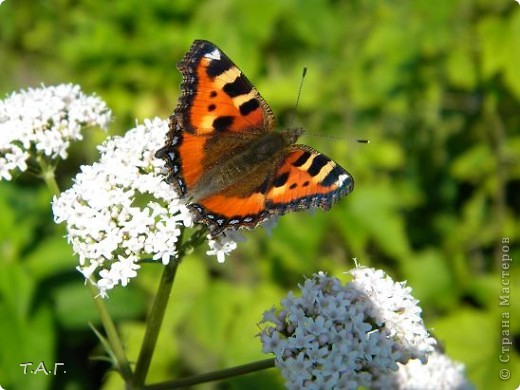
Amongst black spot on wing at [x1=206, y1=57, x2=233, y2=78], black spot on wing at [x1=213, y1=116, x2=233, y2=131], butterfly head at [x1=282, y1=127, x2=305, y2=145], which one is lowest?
butterfly head at [x1=282, y1=127, x2=305, y2=145]

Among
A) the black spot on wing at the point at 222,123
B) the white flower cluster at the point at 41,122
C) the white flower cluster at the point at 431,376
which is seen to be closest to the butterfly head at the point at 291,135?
the black spot on wing at the point at 222,123

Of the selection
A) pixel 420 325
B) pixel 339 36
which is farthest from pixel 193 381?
pixel 339 36

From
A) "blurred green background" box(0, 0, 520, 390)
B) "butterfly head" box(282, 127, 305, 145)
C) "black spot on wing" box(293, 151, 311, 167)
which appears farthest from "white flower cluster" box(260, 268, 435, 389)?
"blurred green background" box(0, 0, 520, 390)

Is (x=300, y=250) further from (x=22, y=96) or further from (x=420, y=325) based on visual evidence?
(x=22, y=96)

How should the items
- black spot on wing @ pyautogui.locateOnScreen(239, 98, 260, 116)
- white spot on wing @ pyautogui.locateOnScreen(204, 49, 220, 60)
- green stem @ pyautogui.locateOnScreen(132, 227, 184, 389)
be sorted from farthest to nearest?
black spot on wing @ pyautogui.locateOnScreen(239, 98, 260, 116), white spot on wing @ pyautogui.locateOnScreen(204, 49, 220, 60), green stem @ pyautogui.locateOnScreen(132, 227, 184, 389)

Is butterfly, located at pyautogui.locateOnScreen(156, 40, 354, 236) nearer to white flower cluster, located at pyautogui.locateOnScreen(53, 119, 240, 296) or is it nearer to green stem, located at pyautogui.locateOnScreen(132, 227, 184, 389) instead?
white flower cluster, located at pyautogui.locateOnScreen(53, 119, 240, 296)

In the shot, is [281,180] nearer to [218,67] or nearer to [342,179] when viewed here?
[342,179]
